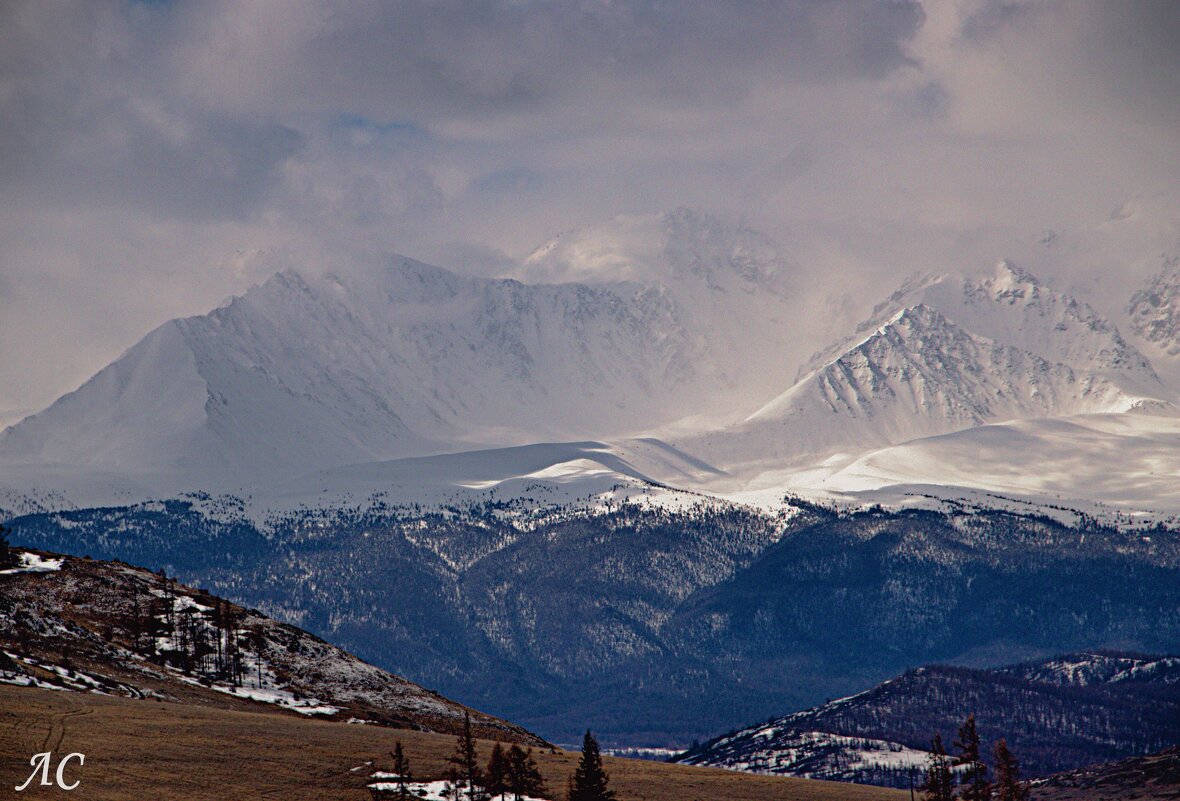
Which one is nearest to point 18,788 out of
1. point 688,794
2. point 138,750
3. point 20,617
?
point 138,750

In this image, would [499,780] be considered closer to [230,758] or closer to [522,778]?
[522,778]

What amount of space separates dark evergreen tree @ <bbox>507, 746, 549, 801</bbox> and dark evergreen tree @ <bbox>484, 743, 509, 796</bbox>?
1.58 ft

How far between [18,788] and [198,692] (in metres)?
60.7

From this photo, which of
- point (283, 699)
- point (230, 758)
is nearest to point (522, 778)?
point (230, 758)

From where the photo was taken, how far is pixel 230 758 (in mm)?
142250

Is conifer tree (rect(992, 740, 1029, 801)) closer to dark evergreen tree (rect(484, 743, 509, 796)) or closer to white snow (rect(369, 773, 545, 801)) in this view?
white snow (rect(369, 773, 545, 801))

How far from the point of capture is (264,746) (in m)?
148

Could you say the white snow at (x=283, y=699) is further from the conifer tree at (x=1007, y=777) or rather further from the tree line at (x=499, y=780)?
the conifer tree at (x=1007, y=777)

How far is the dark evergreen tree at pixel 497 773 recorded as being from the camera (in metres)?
139

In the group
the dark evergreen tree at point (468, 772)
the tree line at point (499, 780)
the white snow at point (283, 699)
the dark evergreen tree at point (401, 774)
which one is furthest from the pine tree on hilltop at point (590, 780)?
the white snow at point (283, 699)

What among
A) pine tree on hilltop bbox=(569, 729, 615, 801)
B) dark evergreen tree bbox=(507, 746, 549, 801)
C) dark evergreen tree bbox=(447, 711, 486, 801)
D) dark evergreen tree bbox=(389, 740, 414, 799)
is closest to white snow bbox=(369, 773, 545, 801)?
dark evergreen tree bbox=(389, 740, 414, 799)

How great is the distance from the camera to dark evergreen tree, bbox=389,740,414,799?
137 m

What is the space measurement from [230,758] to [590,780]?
94.0 feet

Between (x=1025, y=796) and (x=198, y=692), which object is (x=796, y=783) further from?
(x=198, y=692)
